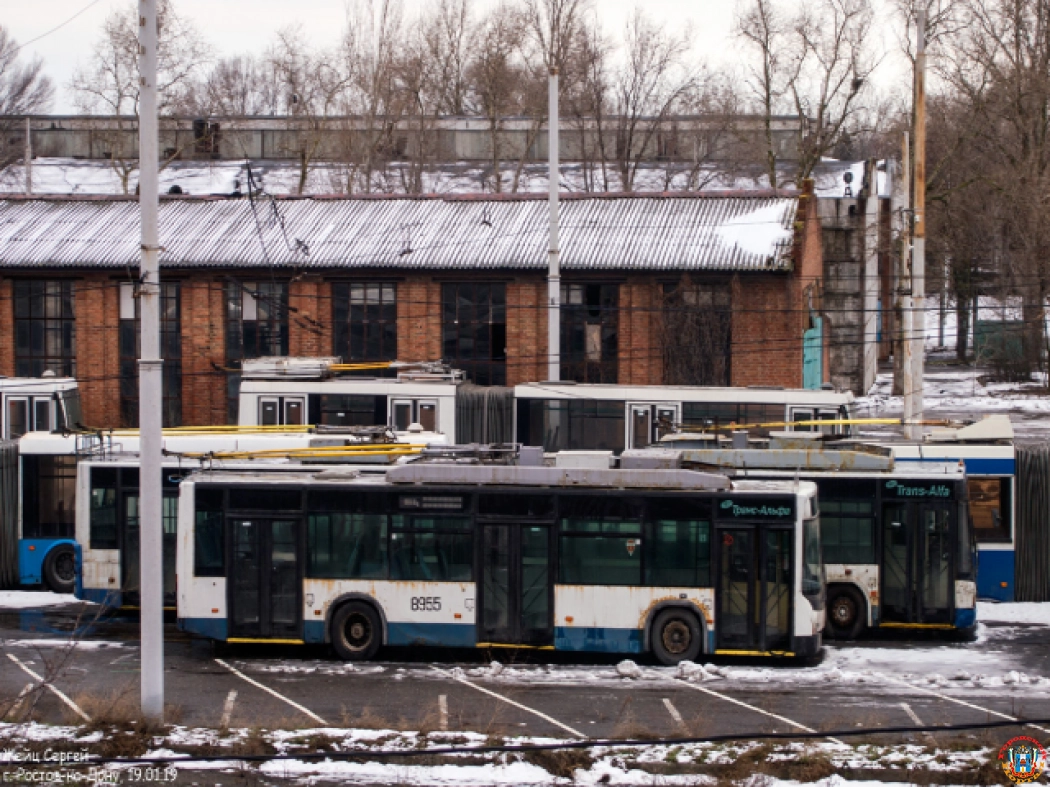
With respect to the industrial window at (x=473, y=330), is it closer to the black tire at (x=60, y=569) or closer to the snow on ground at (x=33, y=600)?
the black tire at (x=60, y=569)

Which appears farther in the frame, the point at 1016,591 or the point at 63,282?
the point at 63,282

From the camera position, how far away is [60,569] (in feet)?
72.0

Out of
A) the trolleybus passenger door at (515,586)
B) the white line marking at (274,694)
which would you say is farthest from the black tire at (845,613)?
the white line marking at (274,694)

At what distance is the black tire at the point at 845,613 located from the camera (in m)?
18.6

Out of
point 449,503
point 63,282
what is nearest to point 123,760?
point 449,503

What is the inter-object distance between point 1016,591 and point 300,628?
11507mm

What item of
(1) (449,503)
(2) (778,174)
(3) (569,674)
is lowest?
(3) (569,674)

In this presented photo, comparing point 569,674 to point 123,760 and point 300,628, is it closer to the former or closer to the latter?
point 300,628

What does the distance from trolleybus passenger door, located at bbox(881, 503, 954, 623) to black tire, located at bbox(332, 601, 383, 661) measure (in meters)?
7.03

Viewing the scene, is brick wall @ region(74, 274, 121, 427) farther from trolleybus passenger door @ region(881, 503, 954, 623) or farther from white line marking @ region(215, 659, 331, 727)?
trolleybus passenger door @ region(881, 503, 954, 623)

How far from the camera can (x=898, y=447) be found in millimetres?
20234

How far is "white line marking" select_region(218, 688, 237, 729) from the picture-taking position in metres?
13.6

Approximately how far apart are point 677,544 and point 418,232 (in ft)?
73.1

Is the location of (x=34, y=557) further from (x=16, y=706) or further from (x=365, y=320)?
(x=365, y=320)
